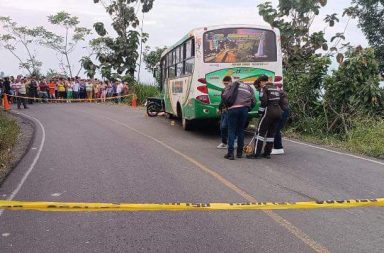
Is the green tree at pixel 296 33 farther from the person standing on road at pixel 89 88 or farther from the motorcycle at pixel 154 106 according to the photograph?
the person standing on road at pixel 89 88

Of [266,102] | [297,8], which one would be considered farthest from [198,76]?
[297,8]

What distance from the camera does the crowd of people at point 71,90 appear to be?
99.3 ft

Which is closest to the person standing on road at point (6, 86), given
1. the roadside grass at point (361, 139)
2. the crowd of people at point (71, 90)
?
the crowd of people at point (71, 90)

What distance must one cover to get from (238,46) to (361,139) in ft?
12.7

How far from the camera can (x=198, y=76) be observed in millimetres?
12672

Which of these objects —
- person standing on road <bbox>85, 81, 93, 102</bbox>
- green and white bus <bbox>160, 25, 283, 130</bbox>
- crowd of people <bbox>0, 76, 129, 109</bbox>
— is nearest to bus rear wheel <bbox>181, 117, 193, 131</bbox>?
green and white bus <bbox>160, 25, 283, 130</bbox>

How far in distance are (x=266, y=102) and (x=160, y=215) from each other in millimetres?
4691

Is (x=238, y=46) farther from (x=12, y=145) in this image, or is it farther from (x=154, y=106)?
(x=154, y=106)

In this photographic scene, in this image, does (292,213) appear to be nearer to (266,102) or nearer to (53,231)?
(53,231)

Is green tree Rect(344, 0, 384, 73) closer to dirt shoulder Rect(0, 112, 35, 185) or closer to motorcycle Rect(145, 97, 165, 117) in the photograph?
motorcycle Rect(145, 97, 165, 117)

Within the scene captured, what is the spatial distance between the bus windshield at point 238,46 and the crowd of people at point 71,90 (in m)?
19.4

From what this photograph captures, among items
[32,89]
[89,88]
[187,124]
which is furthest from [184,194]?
[89,88]

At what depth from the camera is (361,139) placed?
39.9 ft

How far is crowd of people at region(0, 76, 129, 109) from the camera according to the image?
99.3 feet
